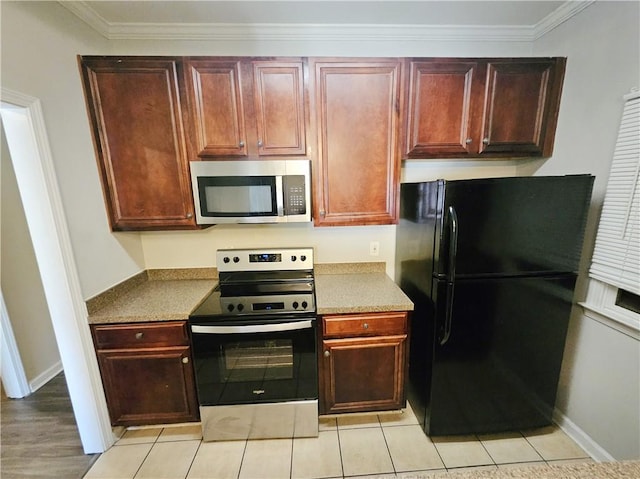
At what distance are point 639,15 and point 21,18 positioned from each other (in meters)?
2.99

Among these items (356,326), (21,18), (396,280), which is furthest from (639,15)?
(21,18)

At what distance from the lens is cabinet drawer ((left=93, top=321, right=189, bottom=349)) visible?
62.2 inches

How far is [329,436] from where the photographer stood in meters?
1.74

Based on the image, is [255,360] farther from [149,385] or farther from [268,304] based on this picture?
[149,385]

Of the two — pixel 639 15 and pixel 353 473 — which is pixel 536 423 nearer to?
pixel 353 473

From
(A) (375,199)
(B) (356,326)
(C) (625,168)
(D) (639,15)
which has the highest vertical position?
(D) (639,15)

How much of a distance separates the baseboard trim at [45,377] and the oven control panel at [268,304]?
1925 mm

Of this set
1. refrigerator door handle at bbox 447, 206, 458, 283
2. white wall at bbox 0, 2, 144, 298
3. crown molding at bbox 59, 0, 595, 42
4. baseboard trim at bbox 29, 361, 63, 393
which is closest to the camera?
white wall at bbox 0, 2, 144, 298

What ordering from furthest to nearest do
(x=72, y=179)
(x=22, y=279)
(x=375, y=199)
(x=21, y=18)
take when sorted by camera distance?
1. (x=22, y=279)
2. (x=375, y=199)
3. (x=72, y=179)
4. (x=21, y=18)

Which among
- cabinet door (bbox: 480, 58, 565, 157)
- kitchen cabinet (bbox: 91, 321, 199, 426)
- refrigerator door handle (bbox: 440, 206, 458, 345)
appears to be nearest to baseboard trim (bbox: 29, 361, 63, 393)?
kitchen cabinet (bbox: 91, 321, 199, 426)

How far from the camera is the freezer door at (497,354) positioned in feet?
4.95

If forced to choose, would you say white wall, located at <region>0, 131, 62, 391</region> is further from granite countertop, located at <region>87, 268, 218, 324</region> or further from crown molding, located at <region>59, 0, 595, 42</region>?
crown molding, located at <region>59, 0, 595, 42</region>

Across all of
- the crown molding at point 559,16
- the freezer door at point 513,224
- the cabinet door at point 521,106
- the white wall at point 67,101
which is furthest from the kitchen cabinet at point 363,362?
the crown molding at point 559,16

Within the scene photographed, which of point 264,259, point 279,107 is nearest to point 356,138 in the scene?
point 279,107
